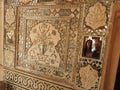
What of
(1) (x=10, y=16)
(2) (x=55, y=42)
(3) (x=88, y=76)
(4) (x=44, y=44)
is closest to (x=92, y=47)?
(3) (x=88, y=76)

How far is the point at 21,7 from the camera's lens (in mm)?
1623

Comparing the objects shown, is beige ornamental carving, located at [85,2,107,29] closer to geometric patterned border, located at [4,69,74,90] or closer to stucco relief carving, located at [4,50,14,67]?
geometric patterned border, located at [4,69,74,90]

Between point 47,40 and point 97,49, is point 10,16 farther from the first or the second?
point 97,49

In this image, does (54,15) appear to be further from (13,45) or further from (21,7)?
(13,45)

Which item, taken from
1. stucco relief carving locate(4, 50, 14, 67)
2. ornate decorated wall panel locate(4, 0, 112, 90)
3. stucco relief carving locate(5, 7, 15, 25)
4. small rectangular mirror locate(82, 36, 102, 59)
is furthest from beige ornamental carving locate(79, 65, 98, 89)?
stucco relief carving locate(5, 7, 15, 25)

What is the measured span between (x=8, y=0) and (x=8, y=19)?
0.68ft

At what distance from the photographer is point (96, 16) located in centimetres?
118

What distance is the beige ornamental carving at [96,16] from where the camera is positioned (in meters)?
1.15

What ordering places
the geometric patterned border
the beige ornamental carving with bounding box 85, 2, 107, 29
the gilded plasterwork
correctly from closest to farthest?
the beige ornamental carving with bounding box 85, 2, 107, 29 → the gilded plasterwork → the geometric patterned border

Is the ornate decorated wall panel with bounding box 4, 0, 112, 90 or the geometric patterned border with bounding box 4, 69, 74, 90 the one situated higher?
the ornate decorated wall panel with bounding box 4, 0, 112, 90

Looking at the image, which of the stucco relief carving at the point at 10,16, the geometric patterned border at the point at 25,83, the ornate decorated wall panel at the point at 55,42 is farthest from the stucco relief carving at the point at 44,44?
the stucco relief carving at the point at 10,16

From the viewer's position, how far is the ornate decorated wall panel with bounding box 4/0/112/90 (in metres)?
1.19

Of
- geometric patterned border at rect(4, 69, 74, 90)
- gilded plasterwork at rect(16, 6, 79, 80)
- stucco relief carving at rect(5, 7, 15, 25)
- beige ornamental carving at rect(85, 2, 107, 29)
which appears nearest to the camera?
beige ornamental carving at rect(85, 2, 107, 29)

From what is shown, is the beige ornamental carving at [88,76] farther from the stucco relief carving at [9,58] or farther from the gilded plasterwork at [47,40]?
the stucco relief carving at [9,58]
